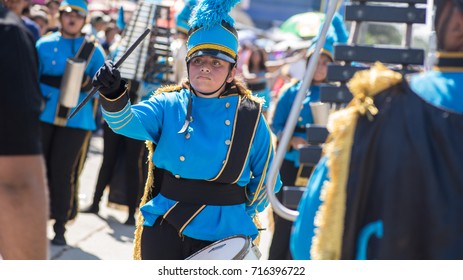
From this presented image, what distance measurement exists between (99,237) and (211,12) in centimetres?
400

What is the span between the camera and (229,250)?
14.2ft

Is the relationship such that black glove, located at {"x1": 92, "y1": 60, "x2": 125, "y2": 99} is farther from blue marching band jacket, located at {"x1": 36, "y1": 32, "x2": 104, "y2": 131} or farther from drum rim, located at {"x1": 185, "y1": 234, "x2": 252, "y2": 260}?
blue marching band jacket, located at {"x1": 36, "y1": 32, "x2": 104, "y2": 131}

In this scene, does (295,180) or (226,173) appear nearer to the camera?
(226,173)

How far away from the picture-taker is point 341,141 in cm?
268

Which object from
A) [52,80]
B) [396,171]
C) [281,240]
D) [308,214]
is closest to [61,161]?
[52,80]

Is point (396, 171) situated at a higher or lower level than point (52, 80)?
lower

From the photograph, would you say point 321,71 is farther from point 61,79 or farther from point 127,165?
point 127,165

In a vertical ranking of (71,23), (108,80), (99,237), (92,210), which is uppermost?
(71,23)

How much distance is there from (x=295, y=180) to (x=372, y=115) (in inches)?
178

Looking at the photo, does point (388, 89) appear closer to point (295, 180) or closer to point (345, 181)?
point (345, 181)

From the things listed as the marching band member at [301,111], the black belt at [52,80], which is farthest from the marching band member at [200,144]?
the black belt at [52,80]

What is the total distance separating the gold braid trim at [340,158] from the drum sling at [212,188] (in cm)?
187

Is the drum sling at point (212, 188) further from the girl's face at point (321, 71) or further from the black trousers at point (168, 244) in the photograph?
the girl's face at point (321, 71)
